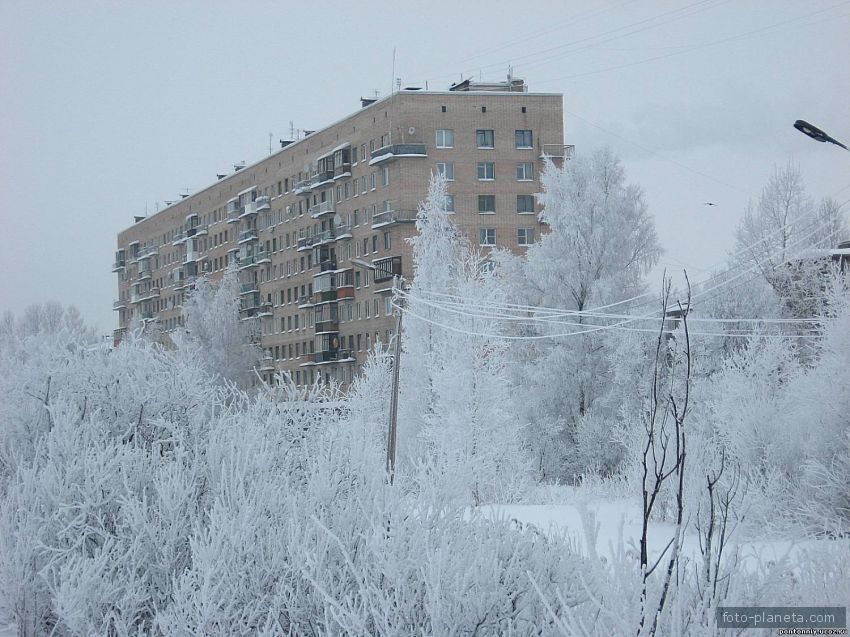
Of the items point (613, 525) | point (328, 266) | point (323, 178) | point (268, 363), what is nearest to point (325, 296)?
point (328, 266)

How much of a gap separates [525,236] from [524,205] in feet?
5.73

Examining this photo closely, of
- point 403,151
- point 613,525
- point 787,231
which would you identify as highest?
point 403,151

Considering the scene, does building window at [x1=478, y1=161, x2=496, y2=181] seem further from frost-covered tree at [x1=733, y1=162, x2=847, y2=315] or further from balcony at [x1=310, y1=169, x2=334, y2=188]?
frost-covered tree at [x1=733, y1=162, x2=847, y2=315]

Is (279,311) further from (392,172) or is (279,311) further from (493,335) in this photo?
(493,335)

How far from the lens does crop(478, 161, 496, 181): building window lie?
56.1m

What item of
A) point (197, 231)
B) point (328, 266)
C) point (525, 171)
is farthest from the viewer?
point (197, 231)

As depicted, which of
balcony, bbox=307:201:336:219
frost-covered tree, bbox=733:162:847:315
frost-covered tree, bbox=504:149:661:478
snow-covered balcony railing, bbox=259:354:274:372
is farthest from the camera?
snow-covered balcony railing, bbox=259:354:274:372

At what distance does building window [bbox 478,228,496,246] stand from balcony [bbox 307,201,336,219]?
12211 mm

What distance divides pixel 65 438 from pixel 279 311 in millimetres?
60679

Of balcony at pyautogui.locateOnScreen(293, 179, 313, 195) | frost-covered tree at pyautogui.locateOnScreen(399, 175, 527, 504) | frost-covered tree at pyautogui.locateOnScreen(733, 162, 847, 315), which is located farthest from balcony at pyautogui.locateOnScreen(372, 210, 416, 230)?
frost-covered tree at pyautogui.locateOnScreen(733, 162, 847, 315)

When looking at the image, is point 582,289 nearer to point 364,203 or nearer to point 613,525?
point 613,525

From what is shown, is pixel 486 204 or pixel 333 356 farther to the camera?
pixel 333 356

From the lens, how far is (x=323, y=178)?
63.1 metres

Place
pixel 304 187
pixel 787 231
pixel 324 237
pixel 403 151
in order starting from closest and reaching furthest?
pixel 787 231 → pixel 403 151 → pixel 324 237 → pixel 304 187
